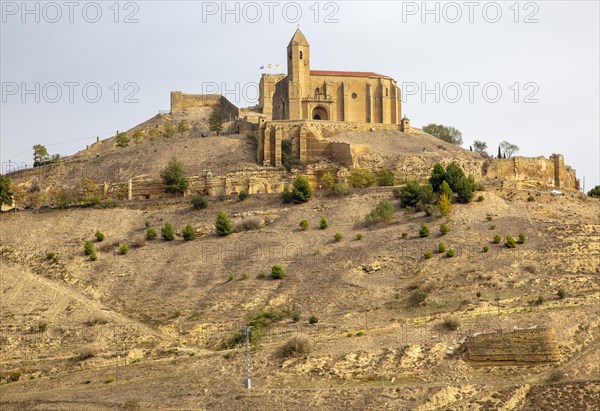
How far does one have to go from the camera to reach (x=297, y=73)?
73312mm

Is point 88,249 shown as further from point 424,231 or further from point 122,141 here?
point 122,141

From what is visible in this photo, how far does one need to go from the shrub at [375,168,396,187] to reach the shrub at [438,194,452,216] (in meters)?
6.91

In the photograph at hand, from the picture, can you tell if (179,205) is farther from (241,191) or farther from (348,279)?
(348,279)

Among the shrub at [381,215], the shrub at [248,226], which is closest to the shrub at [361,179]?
the shrub at [381,215]

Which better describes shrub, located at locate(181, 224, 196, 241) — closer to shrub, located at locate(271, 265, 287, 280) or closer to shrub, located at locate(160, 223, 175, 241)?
shrub, located at locate(160, 223, 175, 241)

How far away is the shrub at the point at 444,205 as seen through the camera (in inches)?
2152

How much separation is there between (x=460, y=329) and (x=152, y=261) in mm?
18360

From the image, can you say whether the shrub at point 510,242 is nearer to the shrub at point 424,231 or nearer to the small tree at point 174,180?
the shrub at point 424,231

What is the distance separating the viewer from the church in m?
73.3

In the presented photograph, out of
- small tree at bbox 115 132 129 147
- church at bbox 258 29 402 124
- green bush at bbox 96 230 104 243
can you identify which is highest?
church at bbox 258 29 402 124

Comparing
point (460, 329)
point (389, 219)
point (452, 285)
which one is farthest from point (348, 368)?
point (389, 219)

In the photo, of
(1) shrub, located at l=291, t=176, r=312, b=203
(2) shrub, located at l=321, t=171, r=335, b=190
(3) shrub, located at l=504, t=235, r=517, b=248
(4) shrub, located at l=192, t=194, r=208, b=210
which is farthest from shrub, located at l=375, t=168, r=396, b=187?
(3) shrub, located at l=504, t=235, r=517, b=248

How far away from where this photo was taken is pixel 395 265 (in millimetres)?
49312

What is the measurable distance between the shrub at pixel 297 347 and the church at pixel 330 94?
32978mm
